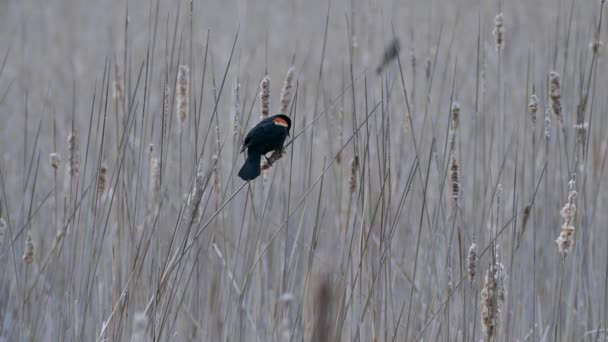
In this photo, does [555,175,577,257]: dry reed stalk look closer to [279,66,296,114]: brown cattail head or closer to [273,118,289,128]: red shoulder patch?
[279,66,296,114]: brown cattail head

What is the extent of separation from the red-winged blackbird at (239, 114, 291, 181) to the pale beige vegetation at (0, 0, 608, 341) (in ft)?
0.17

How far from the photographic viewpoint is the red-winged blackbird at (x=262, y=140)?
6.75ft

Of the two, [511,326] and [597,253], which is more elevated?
[597,253]

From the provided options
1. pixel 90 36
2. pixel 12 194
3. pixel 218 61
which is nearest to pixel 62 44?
pixel 90 36

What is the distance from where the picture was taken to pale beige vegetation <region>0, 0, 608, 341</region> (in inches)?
71.0

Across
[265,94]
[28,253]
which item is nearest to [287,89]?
[265,94]

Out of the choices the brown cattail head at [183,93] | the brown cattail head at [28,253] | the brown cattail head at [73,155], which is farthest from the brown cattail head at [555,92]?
the brown cattail head at [28,253]

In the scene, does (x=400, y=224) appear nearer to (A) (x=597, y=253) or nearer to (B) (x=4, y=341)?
(A) (x=597, y=253)

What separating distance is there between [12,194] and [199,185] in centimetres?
226

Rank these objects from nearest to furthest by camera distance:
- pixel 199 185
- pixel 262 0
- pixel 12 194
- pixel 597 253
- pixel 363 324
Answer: pixel 199 185 < pixel 363 324 < pixel 597 253 < pixel 12 194 < pixel 262 0

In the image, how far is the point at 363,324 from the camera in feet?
6.89

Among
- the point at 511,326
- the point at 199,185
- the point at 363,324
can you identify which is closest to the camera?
the point at 199,185

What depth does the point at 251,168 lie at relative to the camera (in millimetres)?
2045

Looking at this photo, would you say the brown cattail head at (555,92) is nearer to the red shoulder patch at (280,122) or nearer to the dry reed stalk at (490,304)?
the dry reed stalk at (490,304)
